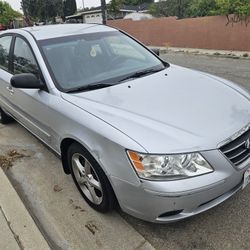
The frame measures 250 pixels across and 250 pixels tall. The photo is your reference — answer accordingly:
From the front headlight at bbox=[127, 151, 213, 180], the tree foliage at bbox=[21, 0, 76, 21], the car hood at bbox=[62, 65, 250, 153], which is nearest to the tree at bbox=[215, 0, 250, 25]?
the car hood at bbox=[62, 65, 250, 153]

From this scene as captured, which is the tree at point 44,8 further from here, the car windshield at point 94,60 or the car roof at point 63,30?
the car windshield at point 94,60

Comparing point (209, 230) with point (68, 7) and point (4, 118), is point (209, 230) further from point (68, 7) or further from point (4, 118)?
point (68, 7)

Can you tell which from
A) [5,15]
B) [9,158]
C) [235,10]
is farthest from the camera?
[5,15]

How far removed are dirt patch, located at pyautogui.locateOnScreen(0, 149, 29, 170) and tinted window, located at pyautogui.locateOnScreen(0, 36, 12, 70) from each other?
1129 millimetres

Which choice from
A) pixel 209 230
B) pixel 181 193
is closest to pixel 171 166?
pixel 181 193

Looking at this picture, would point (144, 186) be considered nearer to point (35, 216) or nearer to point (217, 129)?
point (217, 129)

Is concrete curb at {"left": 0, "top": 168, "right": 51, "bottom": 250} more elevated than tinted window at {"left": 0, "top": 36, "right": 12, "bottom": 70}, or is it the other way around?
tinted window at {"left": 0, "top": 36, "right": 12, "bottom": 70}

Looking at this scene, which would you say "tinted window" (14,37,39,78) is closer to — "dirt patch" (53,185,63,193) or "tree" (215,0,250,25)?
"dirt patch" (53,185,63,193)

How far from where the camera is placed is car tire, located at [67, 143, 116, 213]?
283 cm

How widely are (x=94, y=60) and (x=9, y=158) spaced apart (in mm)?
1700

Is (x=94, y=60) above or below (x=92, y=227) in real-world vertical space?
above

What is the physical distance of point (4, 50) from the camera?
16.0ft

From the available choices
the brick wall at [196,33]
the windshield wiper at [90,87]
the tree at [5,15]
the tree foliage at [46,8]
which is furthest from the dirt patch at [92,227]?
the tree at [5,15]

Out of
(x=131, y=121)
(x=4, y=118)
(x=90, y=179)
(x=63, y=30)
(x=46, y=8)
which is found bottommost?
(x=4, y=118)
